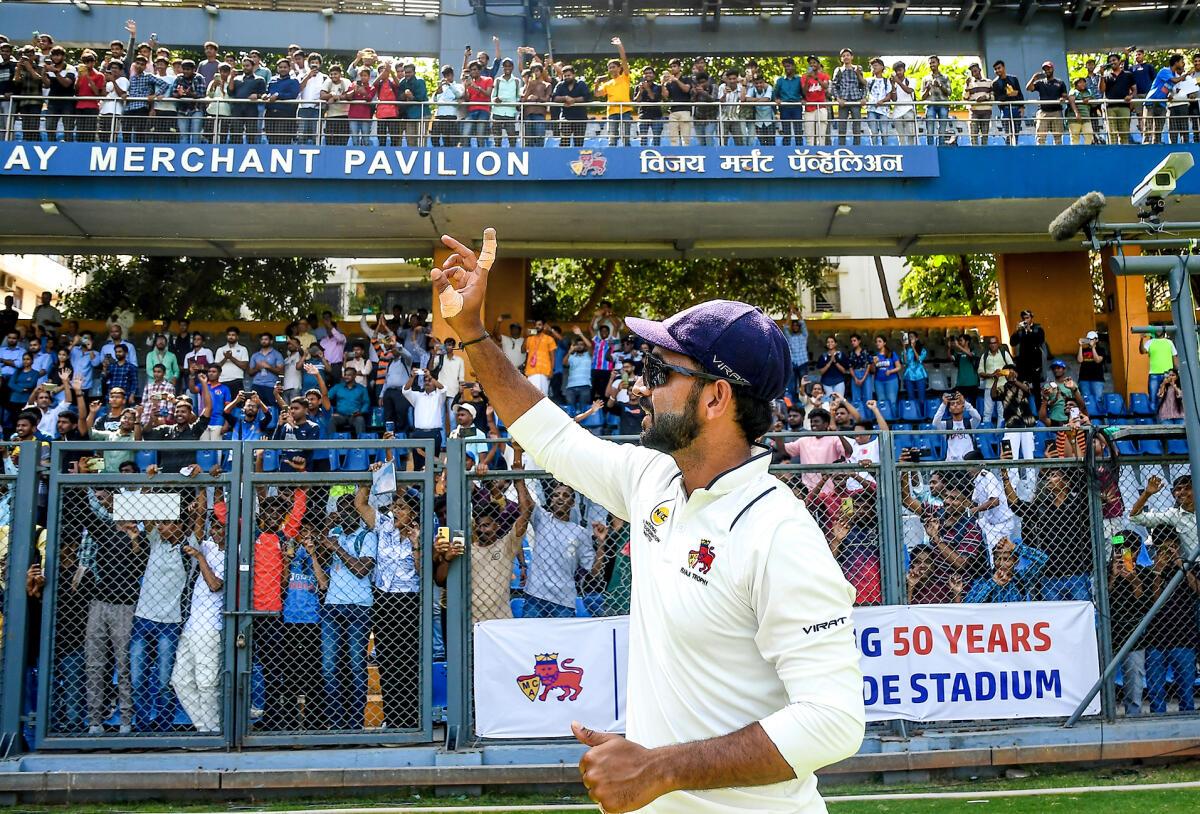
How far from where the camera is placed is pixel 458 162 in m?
18.5

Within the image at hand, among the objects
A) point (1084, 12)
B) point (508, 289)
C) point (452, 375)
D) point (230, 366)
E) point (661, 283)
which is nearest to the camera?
point (452, 375)

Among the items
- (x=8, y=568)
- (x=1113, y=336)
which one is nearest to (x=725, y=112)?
(x=1113, y=336)

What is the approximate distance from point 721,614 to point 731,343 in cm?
63

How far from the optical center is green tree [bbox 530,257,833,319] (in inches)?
1075

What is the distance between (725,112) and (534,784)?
14.1 meters

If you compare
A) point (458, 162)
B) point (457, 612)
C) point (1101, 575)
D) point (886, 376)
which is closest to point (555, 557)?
point (457, 612)

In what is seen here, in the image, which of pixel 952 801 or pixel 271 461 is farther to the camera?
pixel 271 461

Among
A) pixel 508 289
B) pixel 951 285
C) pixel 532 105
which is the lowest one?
pixel 508 289

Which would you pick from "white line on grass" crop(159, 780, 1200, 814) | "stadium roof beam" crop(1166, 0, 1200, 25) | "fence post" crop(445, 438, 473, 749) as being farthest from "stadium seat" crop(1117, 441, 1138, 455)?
"stadium roof beam" crop(1166, 0, 1200, 25)

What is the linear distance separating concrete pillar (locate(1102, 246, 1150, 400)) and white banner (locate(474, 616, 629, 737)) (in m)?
16.3

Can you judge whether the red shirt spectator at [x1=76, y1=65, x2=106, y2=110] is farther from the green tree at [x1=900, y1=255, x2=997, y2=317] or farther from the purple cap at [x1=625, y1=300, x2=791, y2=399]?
the green tree at [x1=900, y1=255, x2=997, y2=317]

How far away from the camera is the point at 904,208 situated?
19.8 metres

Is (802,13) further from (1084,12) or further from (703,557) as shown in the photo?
(703,557)

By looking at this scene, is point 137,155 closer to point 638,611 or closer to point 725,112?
point 725,112
